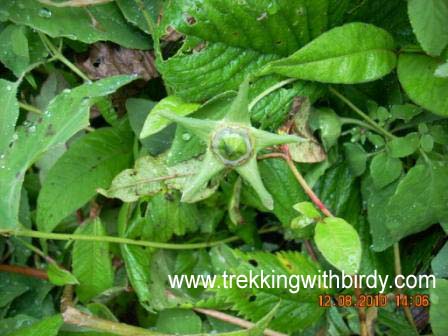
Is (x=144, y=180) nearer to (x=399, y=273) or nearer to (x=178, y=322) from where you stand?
(x=178, y=322)

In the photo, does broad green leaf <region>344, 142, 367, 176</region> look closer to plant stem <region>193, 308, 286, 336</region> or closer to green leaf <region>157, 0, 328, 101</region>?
green leaf <region>157, 0, 328, 101</region>

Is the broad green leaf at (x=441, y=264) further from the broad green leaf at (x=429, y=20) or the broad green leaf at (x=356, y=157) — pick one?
the broad green leaf at (x=429, y=20)

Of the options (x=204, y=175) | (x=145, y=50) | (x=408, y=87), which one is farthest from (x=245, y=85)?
(x=145, y=50)

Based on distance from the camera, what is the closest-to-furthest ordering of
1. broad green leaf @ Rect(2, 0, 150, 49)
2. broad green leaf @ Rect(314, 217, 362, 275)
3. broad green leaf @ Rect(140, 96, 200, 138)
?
broad green leaf @ Rect(314, 217, 362, 275) < broad green leaf @ Rect(140, 96, 200, 138) < broad green leaf @ Rect(2, 0, 150, 49)

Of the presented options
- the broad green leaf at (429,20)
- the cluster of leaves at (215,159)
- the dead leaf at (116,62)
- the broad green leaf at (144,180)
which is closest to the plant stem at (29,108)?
the cluster of leaves at (215,159)

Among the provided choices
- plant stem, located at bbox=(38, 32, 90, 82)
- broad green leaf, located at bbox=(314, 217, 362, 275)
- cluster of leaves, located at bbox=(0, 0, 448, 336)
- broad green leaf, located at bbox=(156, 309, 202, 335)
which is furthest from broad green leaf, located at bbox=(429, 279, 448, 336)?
plant stem, located at bbox=(38, 32, 90, 82)
